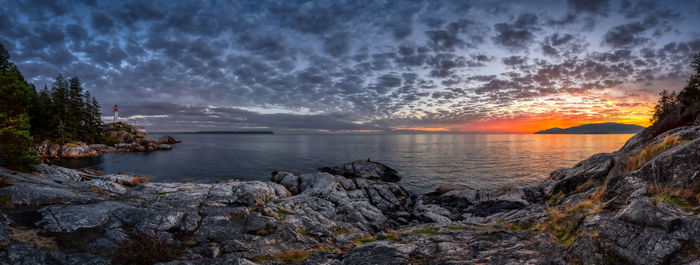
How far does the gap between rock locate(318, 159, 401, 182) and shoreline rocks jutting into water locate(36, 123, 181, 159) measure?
57426mm

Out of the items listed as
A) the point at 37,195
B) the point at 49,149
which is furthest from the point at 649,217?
the point at 49,149

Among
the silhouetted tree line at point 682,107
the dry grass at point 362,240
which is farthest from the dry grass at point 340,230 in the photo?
the silhouetted tree line at point 682,107

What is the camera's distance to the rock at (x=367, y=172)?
1924 inches

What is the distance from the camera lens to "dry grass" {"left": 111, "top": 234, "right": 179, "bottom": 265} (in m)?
8.31

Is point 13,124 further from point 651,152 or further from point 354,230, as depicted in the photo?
point 651,152

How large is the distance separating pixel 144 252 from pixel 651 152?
23.6m

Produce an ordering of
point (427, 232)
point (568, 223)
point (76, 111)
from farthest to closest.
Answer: point (76, 111)
point (427, 232)
point (568, 223)

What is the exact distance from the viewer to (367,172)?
166 feet

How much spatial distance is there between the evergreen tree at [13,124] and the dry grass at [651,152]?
37.7 m

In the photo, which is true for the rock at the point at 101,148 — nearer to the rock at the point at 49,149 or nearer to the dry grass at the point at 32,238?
the rock at the point at 49,149

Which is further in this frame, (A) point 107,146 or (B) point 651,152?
(A) point 107,146

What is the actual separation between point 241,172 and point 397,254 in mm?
50726

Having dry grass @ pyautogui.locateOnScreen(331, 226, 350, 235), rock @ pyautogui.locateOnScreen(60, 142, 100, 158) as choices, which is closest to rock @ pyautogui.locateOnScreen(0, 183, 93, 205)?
dry grass @ pyautogui.locateOnScreen(331, 226, 350, 235)

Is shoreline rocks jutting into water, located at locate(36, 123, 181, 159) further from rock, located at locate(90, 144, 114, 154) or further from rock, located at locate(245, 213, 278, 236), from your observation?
rock, located at locate(245, 213, 278, 236)
